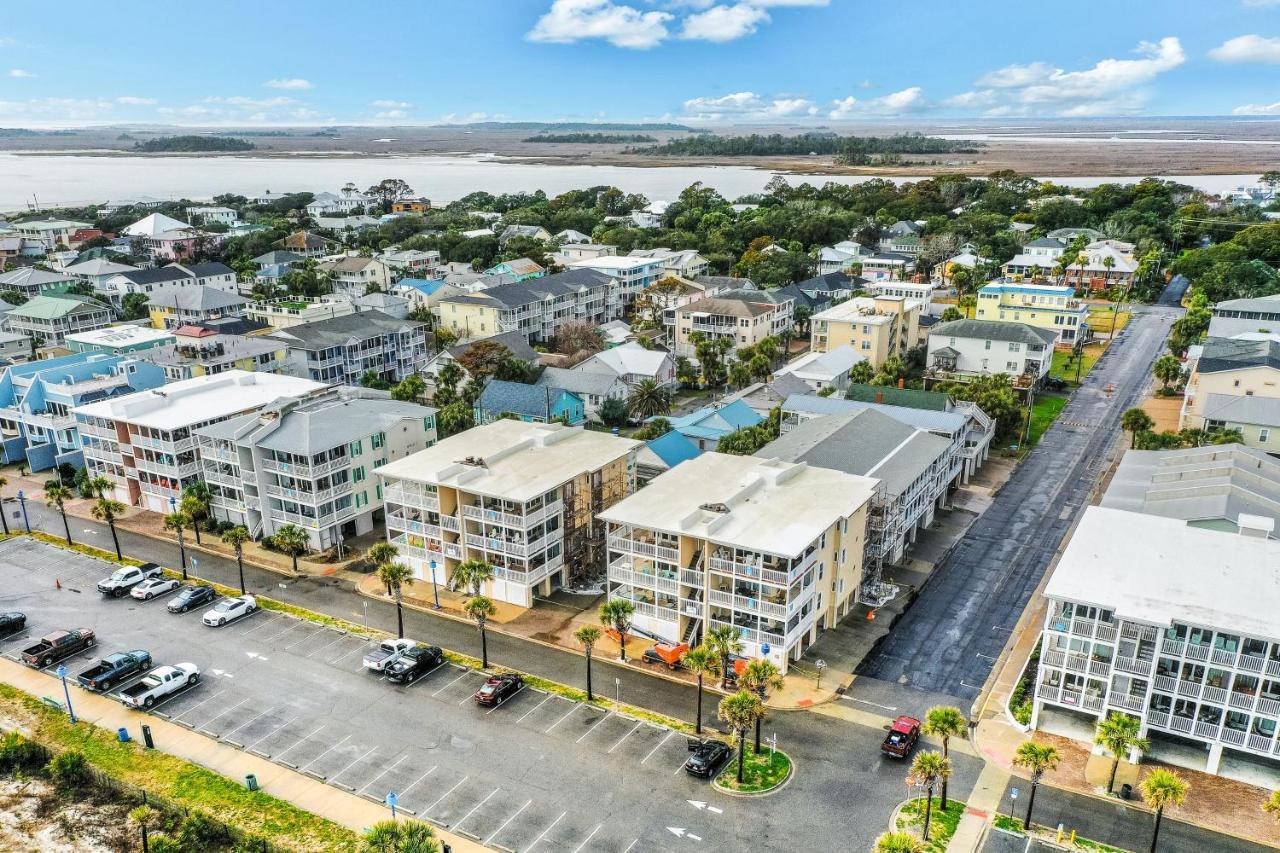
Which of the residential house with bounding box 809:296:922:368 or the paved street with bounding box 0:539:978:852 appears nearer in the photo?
the paved street with bounding box 0:539:978:852

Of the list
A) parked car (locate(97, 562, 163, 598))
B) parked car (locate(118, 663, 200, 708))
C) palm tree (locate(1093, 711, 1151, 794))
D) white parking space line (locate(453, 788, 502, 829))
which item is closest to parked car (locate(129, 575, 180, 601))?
parked car (locate(97, 562, 163, 598))

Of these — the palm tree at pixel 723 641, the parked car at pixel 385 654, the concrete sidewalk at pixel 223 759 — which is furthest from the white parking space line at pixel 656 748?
the parked car at pixel 385 654

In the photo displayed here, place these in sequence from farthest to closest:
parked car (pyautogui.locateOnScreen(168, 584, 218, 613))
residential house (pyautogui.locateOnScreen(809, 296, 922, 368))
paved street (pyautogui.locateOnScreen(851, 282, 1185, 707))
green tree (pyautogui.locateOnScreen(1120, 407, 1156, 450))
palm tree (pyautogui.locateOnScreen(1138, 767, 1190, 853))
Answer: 1. residential house (pyautogui.locateOnScreen(809, 296, 922, 368))
2. green tree (pyautogui.locateOnScreen(1120, 407, 1156, 450))
3. parked car (pyautogui.locateOnScreen(168, 584, 218, 613))
4. paved street (pyautogui.locateOnScreen(851, 282, 1185, 707))
5. palm tree (pyautogui.locateOnScreen(1138, 767, 1190, 853))

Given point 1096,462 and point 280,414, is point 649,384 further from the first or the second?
point 1096,462

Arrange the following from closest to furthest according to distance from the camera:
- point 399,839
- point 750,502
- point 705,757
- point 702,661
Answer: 1. point 399,839
2. point 705,757
3. point 702,661
4. point 750,502

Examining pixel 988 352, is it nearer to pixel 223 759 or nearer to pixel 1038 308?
pixel 1038 308

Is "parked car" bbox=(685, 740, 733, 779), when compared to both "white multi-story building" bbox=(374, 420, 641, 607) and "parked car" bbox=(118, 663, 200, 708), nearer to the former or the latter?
"white multi-story building" bbox=(374, 420, 641, 607)

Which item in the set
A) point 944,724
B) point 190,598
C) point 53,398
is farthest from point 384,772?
point 53,398
